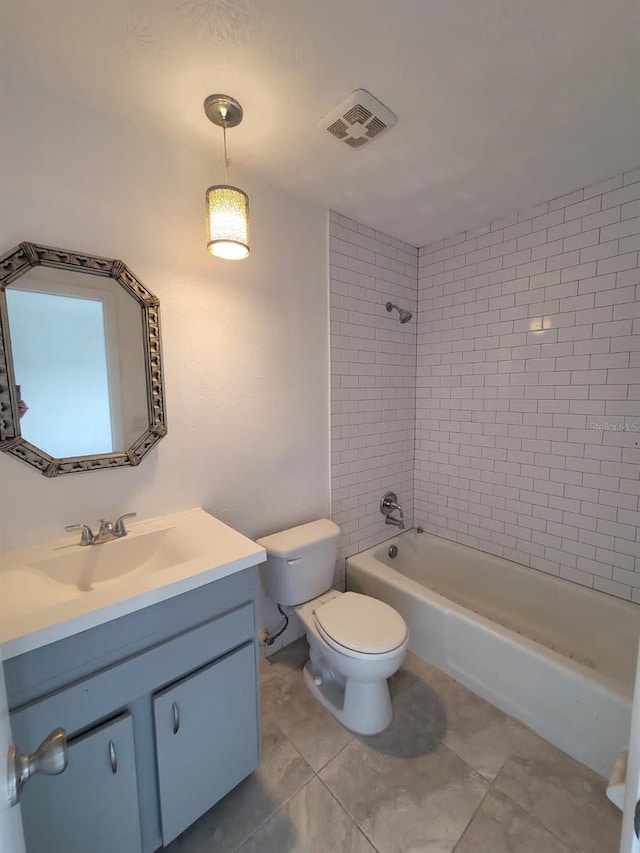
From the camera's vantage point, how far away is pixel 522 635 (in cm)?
182

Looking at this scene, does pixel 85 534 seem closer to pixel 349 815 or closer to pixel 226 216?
pixel 226 216

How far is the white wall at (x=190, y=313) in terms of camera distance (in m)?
1.16

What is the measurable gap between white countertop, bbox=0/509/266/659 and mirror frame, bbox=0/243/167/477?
0.27m

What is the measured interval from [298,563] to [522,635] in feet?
4.01

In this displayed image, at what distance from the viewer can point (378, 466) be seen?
232 cm

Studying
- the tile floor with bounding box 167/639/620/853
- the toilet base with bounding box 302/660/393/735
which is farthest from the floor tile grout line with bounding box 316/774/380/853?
the toilet base with bounding box 302/660/393/735

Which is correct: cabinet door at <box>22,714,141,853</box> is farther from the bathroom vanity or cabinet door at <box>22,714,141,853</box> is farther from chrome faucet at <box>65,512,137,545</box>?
chrome faucet at <box>65,512,137,545</box>

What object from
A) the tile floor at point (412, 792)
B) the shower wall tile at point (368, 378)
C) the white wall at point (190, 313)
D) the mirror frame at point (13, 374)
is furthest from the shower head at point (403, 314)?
the tile floor at point (412, 792)

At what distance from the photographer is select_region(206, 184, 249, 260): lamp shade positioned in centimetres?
122

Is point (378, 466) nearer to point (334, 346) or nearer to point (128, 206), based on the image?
→ point (334, 346)

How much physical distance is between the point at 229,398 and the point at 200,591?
0.85 meters

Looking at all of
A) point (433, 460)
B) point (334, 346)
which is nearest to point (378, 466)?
point (433, 460)

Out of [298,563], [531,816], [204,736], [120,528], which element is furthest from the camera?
[298,563]

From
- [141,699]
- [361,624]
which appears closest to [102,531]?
[141,699]
